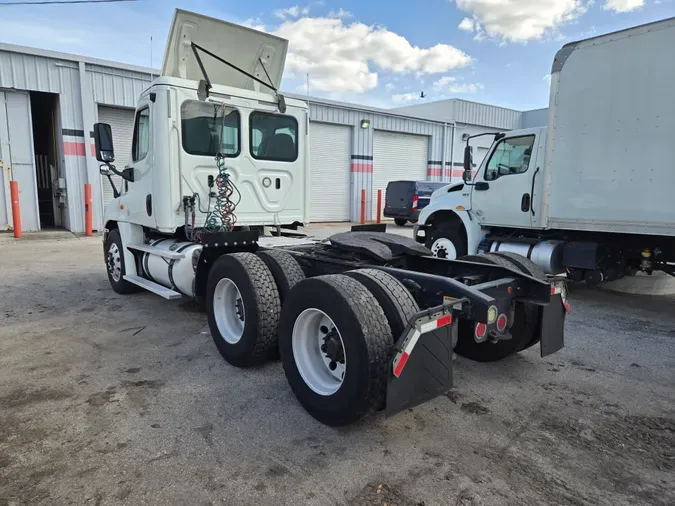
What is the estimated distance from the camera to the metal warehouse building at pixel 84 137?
13.9m

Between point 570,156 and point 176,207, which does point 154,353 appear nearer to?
point 176,207

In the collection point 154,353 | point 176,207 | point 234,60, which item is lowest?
point 154,353

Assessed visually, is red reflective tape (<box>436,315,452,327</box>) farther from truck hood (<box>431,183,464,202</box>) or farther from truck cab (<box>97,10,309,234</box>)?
truck hood (<box>431,183,464,202</box>)

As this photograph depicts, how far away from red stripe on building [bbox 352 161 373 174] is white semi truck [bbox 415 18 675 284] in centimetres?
1382

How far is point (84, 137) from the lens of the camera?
574 inches

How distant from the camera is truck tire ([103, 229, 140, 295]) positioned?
265 inches

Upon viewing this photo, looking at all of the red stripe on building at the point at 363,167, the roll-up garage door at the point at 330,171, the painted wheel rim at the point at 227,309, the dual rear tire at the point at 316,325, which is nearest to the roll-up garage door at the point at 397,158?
the red stripe on building at the point at 363,167

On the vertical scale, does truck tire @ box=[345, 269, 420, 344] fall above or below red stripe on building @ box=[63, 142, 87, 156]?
below

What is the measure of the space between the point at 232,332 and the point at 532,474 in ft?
9.16

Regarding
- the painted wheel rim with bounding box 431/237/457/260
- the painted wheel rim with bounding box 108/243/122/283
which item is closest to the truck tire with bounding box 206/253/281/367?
the painted wheel rim with bounding box 108/243/122/283

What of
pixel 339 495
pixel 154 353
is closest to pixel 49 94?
pixel 154 353

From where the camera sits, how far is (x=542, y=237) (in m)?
7.13

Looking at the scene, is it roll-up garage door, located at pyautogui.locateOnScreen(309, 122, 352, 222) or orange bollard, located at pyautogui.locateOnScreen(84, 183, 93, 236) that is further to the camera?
roll-up garage door, located at pyautogui.locateOnScreen(309, 122, 352, 222)

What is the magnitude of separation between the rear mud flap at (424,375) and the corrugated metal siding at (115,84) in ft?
50.0
